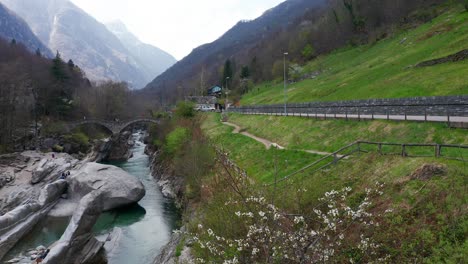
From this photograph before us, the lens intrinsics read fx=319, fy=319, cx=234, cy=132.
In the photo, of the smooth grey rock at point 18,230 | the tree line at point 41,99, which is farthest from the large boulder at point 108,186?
the tree line at point 41,99

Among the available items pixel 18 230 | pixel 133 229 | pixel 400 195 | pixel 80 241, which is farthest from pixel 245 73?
pixel 400 195

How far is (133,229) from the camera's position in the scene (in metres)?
32.0

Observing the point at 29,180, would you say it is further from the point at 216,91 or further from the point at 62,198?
the point at 216,91

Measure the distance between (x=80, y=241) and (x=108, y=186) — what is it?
13980 millimetres

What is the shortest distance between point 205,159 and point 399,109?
17.1 meters

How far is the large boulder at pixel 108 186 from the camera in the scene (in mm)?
37188

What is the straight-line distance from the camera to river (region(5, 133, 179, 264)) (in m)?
26.1

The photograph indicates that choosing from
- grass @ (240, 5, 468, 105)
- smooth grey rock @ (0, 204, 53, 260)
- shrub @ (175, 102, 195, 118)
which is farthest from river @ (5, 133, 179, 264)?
grass @ (240, 5, 468, 105)

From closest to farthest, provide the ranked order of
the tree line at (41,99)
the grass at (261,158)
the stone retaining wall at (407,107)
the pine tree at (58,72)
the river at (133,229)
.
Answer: the stone retaining wall at (407,107)
the grass at (261,158)
the river at (133,229)
the tree line at (41,99)
the pine tree at (58,72)

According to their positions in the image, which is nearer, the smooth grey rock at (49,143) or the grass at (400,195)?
the grass at (400,195)

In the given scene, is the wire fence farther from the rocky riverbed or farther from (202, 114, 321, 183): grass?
the rocky riverbed

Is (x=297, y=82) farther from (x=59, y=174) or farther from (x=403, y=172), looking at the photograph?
(x=403, y=172)

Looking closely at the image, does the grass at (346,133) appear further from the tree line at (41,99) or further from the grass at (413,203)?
the tree line at (41,99)

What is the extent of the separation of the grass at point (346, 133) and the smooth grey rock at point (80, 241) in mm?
18158
